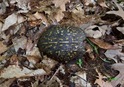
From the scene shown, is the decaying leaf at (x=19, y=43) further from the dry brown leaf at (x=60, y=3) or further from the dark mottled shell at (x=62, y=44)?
the dry brown leaf at (x=60, y=3)

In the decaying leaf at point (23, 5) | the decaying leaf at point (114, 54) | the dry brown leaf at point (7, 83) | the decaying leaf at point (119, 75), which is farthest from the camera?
the decaying leaf at point (23, 5)

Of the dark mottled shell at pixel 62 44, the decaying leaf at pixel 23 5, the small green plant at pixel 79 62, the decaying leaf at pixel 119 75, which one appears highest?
the decaying leaf at pixel 23 5

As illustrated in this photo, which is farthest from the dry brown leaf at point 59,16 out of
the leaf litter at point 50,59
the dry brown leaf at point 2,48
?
the dry brown leaf at point 2,48

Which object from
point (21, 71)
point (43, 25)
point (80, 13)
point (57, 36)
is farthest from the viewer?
point (80, 13)

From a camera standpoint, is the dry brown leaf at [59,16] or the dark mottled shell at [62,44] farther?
the dry brown leaf at [59,16]

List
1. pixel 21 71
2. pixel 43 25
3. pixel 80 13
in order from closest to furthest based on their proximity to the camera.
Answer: pixel 21 71
pixel 43 25
pixel 80 13

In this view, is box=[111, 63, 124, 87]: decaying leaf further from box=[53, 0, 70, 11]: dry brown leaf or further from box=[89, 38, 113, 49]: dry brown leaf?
box=[53, 0, 70, 11]: dry brown leaf

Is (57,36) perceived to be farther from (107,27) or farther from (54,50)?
(107,27)

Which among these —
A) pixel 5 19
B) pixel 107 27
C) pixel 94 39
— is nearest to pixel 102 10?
pixel 107 27

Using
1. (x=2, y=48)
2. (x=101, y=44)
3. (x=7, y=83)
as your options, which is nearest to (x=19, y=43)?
(x=2, y=48)
